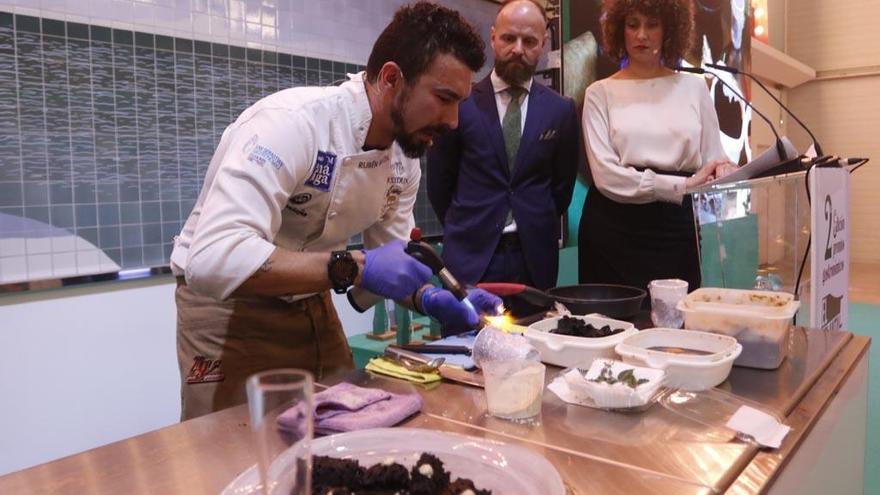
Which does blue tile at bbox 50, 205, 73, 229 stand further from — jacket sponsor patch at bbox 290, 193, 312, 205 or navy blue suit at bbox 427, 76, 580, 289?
navy blue suit at bbox 427, 76, 580, 289

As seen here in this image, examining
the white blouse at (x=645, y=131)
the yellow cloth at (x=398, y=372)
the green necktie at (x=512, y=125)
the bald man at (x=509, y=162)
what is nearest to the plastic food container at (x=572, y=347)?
the yellow cloth at (x=398, y=372)

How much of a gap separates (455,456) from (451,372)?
16.1 inches

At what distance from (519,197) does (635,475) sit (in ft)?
5.47

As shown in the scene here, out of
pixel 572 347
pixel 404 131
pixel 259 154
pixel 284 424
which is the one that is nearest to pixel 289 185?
pixel 259 154

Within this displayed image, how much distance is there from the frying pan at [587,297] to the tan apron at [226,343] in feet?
1.74

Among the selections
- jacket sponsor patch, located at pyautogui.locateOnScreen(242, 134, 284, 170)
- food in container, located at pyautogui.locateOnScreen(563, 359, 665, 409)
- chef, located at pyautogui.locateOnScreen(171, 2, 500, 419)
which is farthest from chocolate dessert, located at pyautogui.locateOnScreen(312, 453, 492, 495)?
jacket sponsor patch, located at pyautogui.locateOnScreen(242, 134, 284, 170)

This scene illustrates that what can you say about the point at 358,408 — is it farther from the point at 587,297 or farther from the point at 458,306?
the point at 587,297

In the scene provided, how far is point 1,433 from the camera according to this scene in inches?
82.2

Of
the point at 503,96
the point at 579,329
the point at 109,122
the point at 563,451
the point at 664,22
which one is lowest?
the point at 563,451

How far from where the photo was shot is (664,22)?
2316 millimetres

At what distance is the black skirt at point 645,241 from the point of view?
2.34 metres

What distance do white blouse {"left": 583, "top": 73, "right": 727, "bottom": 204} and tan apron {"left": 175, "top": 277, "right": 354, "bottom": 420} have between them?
1189 mm

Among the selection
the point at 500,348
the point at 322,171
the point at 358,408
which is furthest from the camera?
the point at 322,171

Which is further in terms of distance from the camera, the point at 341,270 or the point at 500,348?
the point at 341,270
